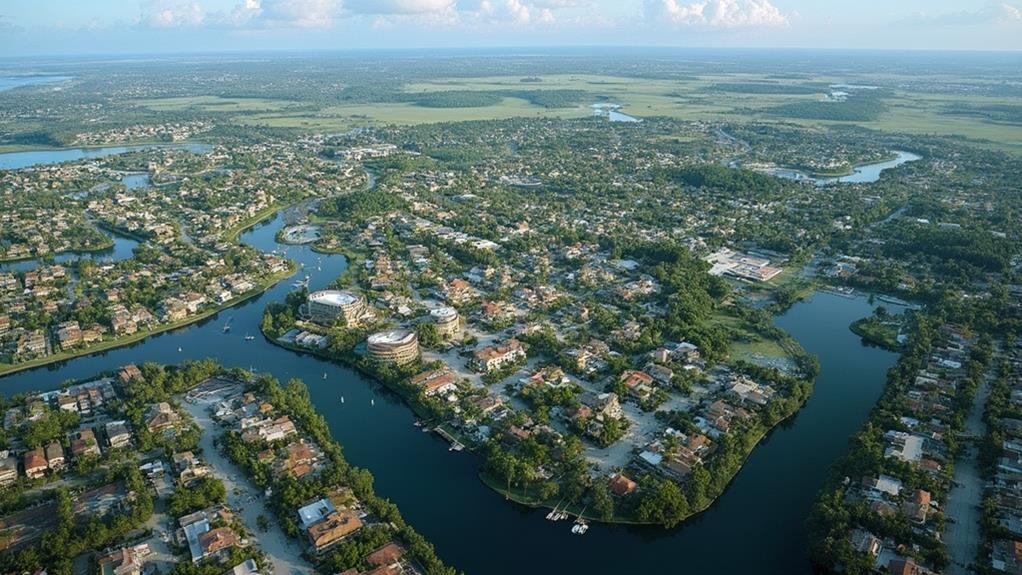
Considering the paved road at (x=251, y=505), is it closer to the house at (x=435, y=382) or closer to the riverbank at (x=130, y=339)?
the house at (x=435, y=382)

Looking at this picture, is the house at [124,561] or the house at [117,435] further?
the house at [117,435]

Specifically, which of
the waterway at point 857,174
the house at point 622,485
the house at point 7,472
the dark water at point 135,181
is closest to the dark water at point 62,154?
the dark water at point 135,181

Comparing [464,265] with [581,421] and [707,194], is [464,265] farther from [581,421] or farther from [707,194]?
[707,194]

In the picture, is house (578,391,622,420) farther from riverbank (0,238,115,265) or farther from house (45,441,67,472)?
riverbank (0,238,115,265)

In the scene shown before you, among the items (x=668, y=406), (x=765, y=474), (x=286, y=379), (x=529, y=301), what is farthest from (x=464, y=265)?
(x=765, y=474)

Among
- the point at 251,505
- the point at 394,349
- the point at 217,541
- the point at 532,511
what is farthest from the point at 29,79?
the point at 532,511

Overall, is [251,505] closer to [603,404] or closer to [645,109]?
[603,404]
